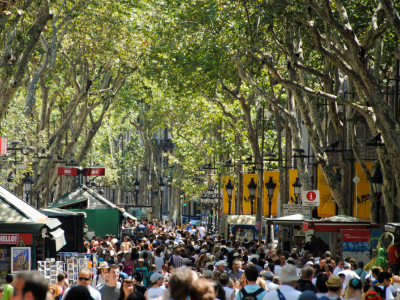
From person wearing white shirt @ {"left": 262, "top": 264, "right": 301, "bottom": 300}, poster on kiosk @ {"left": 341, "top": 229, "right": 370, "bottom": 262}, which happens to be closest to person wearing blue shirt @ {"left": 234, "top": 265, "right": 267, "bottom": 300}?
person wearing white shirt @ {"left": 262, "top": 264, "right": 301, "bottom": 300}

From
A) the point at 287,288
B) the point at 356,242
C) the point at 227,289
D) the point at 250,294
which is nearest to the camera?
the point at 287,288

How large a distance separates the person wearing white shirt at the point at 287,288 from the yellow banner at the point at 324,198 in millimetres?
14547

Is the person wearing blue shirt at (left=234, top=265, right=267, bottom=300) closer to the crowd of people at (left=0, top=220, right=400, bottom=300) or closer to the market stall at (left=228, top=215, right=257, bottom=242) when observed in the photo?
the crowd of people at (left=0, top=220, right=400, bottom=300)

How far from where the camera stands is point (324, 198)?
22047mm

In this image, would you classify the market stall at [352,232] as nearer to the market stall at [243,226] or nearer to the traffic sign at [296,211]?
the traffic sign at [296,211]

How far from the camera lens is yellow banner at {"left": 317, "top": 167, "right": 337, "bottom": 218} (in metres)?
21.8

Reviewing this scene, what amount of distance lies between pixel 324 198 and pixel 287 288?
15179 millimetres

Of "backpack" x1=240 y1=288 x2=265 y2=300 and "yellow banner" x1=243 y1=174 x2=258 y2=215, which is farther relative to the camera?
"yellow banner" x1=243 y1=174 x2=258 y2=215

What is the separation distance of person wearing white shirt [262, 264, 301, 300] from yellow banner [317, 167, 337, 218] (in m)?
14.5

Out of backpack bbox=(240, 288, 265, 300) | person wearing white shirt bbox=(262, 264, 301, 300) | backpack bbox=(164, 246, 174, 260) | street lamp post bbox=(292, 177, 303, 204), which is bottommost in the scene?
backpack bbox=(164, 246, 174, 260)

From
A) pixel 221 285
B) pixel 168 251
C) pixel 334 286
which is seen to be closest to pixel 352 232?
pixel 168 251

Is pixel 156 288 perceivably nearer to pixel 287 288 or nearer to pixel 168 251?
pixel 287 288

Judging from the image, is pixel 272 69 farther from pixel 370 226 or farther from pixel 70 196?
pixel 70 196

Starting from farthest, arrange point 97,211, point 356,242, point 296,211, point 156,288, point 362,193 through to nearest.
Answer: point 97,211, point 296,211, point 362,193, point 356,242, point 156,288
